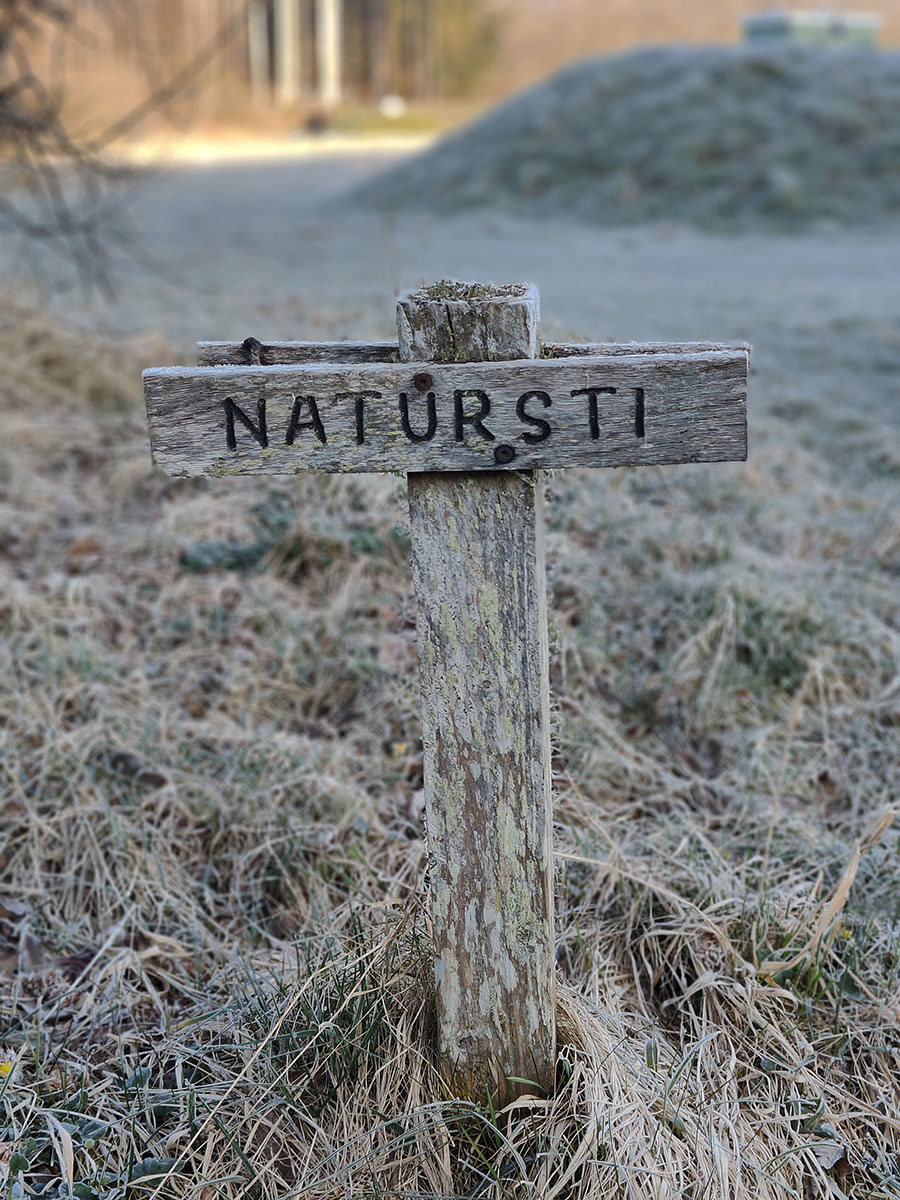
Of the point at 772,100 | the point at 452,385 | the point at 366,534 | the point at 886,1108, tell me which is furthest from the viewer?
the point at 772,100

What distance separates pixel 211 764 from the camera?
11.0 feet

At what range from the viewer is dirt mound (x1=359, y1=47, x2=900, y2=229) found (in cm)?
1384

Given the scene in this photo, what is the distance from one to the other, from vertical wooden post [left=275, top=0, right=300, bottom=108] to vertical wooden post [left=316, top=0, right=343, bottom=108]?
3.23 feet

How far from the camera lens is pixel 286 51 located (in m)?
40.8

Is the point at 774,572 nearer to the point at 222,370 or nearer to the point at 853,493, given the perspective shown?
the point at 853,493

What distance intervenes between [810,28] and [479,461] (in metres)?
23.1

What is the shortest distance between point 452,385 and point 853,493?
155 inches

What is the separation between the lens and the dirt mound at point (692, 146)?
45.4 ft

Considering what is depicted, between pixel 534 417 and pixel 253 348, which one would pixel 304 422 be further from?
pixel 534 417

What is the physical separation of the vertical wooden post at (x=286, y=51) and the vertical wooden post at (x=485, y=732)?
4038 centimetres

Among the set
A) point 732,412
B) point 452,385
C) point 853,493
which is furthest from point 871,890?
point 853,493

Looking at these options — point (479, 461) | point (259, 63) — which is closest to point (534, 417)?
point (479, 461)

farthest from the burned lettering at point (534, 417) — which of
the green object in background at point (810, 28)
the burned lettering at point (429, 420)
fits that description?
the green object in background at point (810, 28)

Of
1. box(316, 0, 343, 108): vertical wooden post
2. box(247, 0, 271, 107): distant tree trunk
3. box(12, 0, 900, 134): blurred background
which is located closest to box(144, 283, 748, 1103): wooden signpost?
box(12, 0, 900, 134): blurred background
